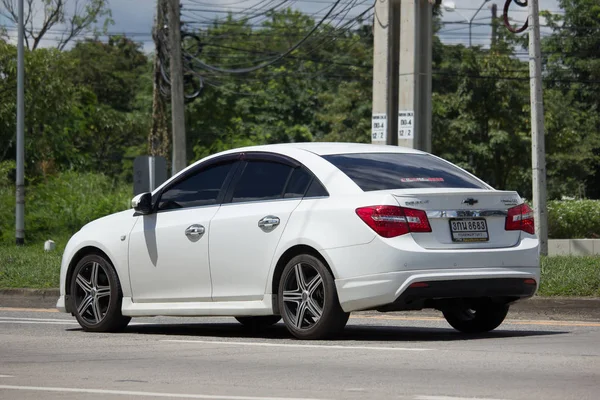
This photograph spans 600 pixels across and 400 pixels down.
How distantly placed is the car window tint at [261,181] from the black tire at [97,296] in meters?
1.47

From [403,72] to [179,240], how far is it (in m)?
7.76

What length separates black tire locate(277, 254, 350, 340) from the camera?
9.25 metres

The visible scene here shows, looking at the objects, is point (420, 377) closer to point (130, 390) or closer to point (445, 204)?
point (130, 390)

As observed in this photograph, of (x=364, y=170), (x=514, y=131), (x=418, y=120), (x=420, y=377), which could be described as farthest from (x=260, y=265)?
(x=514, y=131)

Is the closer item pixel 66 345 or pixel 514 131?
pixel 66 345

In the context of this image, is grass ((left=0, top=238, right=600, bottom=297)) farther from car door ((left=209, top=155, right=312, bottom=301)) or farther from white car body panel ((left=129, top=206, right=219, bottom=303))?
white car body panel ((left=129, top=206, right=219, bottom=303))

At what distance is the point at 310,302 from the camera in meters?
9.42

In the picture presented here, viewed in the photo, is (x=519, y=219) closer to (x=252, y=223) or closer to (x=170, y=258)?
(x=252, y=223)

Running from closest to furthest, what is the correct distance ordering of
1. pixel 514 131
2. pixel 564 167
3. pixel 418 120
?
pixel 418 120, pixel 514 131, pixel 564 167

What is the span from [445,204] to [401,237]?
0.44m

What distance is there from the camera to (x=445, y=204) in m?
9.23

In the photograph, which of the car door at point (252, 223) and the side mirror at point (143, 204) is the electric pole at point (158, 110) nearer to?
the side mirror at point (143, 204)

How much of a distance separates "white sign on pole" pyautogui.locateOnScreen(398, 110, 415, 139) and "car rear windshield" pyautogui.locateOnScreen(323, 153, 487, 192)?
7.21m

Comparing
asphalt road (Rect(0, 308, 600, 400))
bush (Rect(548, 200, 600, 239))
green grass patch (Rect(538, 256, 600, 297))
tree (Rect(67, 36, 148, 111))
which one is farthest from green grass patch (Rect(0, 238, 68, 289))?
tree (Rect(67, 36, 148, 111))
